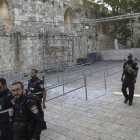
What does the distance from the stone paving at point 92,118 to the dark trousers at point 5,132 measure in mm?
1101

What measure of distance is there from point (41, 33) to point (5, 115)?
1126cm

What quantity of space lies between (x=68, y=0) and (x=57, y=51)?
4.89 m

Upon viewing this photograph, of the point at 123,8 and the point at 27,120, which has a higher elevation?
the point at 123,8

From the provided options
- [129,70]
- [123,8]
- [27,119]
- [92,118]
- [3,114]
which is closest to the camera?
[27,119]

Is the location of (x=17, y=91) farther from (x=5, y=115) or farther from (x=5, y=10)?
(x=5, y=10)

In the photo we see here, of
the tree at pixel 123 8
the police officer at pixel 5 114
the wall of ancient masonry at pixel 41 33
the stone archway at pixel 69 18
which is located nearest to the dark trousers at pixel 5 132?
the police officer at pixel 5 114

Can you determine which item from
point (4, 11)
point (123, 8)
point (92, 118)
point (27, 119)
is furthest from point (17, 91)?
point (123, 8)

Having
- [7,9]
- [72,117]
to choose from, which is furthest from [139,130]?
[7,9]

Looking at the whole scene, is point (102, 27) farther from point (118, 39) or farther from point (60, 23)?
point (60, 23)

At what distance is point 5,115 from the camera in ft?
9.50

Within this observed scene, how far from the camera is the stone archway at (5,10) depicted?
11.8 metres

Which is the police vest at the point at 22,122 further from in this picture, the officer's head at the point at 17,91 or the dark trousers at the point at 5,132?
the dark trousers at the point at 5,132

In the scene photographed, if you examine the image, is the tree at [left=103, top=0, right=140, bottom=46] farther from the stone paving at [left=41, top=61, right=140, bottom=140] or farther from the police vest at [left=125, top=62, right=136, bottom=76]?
the police vest at [left=125, top=62, right=136, bottom=76]

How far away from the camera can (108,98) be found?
6.43m
